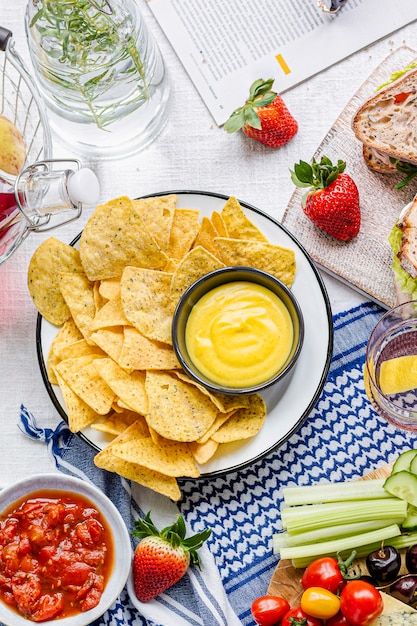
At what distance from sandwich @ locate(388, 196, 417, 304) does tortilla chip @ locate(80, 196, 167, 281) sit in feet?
2.47

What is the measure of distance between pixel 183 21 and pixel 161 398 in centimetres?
132

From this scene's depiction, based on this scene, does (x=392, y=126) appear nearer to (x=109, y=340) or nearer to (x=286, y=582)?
(x=109, y=340)

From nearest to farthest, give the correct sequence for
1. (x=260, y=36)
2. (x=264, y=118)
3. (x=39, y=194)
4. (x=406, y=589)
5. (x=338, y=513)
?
(x=39, y=194), (x=406, y=589), (x=338, y=513), (x=264, y=118), (x=260, y=36)

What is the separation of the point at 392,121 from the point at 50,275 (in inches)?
48.4

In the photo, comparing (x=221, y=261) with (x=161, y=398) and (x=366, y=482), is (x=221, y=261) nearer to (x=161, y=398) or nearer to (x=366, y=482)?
(x=161, y=398)

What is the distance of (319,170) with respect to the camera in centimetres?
269

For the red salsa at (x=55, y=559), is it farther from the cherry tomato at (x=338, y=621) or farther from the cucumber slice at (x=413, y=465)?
the cucumber slice at (x=413, y=465)

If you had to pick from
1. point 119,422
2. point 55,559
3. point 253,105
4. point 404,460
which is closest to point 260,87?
point 253,105

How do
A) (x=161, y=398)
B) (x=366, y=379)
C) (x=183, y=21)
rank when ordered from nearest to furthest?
(x=161, y=398), (x=366, y=379), (x=183, y=21)

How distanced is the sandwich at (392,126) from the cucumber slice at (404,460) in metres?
0.86

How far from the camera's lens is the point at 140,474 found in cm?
259

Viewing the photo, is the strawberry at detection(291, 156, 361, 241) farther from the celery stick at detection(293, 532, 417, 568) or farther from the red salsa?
the red salsa

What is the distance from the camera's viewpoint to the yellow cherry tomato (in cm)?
250

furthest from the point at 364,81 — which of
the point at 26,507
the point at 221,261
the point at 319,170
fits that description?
the point at 26,507
